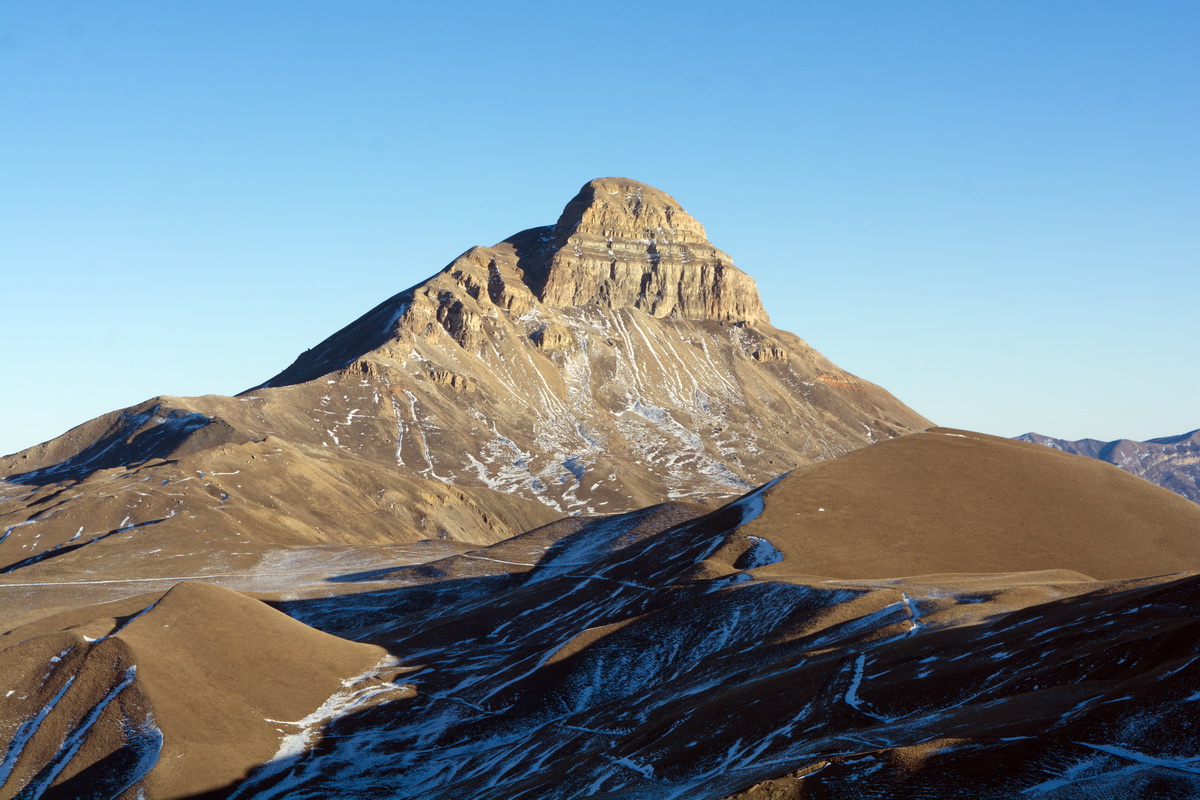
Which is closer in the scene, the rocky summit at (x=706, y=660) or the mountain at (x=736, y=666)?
the mountain at (x=736, y=666)

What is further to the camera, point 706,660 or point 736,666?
point 706,660

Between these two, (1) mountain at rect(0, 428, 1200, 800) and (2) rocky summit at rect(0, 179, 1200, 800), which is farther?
(2) rocky summit at rect(0, 179, 1200, 800)

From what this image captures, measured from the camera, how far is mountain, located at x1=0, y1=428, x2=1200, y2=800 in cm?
4475

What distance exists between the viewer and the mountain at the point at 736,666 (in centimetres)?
4475

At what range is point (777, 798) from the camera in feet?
137

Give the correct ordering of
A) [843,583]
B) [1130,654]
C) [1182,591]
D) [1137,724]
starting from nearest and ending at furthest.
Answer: [1137,724] < [1130,654] < [1182,591] < [843,583]

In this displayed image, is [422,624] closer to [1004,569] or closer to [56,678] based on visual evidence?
[56,678]

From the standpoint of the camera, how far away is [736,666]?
257 feet

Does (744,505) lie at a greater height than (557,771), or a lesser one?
greater

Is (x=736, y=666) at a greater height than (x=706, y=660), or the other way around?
(x=736, y=666)

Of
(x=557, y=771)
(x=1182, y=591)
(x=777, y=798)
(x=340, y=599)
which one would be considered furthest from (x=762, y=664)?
(x=340, y=599)

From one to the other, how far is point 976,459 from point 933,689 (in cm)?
7918

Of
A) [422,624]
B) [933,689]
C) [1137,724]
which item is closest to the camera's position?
[1137,724]

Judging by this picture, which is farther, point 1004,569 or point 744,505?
point 744,505
